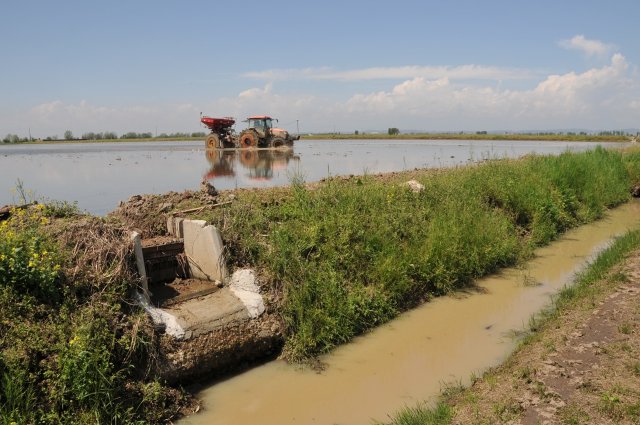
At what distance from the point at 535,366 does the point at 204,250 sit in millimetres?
4003

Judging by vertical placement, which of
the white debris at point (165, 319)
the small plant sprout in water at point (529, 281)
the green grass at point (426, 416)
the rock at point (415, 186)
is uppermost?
the rock at point (415, 186)

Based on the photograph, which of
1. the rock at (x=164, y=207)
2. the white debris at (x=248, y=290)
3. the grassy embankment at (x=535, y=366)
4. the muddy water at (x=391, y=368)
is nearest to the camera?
the grassy embankment at (x=535, y=366)

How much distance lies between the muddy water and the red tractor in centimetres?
2479

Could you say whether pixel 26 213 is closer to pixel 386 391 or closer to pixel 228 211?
pixel 228 211

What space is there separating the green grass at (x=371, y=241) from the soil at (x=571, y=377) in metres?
1.86

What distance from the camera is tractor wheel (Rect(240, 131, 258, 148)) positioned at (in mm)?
30562

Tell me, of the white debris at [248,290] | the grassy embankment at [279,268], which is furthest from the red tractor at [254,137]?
the white debris at [248,290]

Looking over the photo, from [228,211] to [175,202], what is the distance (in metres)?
1.13

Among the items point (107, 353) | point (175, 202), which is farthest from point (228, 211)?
point (107, 353)

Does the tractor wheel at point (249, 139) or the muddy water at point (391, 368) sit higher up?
the tractor wheel at point (249, 139)

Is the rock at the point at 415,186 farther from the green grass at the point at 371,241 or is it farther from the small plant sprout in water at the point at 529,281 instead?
the small plant sprout in water at the point at 529,281

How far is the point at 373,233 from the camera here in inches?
283

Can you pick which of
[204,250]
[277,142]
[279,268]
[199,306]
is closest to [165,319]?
[199,306]

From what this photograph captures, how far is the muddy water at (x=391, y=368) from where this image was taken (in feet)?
15.0
